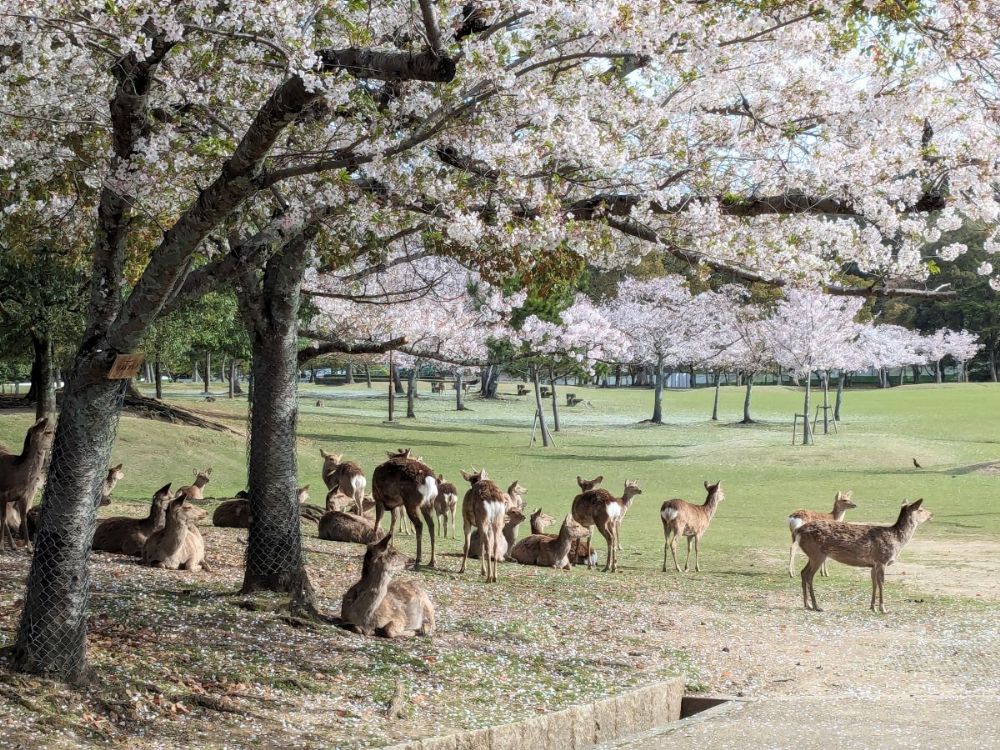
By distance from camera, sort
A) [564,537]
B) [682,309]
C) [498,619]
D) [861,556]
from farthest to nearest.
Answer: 1. [682,309]
2. [564,537]
3. [861,556]
4. [498,619]

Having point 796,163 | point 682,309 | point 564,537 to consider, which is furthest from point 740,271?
point 682,309

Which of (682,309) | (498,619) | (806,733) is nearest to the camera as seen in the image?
(806,733)

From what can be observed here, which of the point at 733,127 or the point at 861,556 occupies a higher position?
Result: the point at 733,127

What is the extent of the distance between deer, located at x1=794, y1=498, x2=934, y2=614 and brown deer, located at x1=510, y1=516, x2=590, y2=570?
3.07 m

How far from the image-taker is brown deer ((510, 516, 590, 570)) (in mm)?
15055

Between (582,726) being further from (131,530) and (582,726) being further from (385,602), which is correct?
(131,530)

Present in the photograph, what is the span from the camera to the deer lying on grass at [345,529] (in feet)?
48.5

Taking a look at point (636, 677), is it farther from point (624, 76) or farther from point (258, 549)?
point (624, 76)

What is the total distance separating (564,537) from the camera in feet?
49.3

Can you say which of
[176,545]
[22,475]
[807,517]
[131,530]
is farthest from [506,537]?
[22,475]

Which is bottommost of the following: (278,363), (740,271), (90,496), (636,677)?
(636,677)

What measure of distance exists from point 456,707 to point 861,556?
285 inches

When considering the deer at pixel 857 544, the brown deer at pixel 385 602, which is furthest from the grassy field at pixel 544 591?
the deer at pixel 857 544

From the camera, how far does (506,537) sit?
16.1 metres
